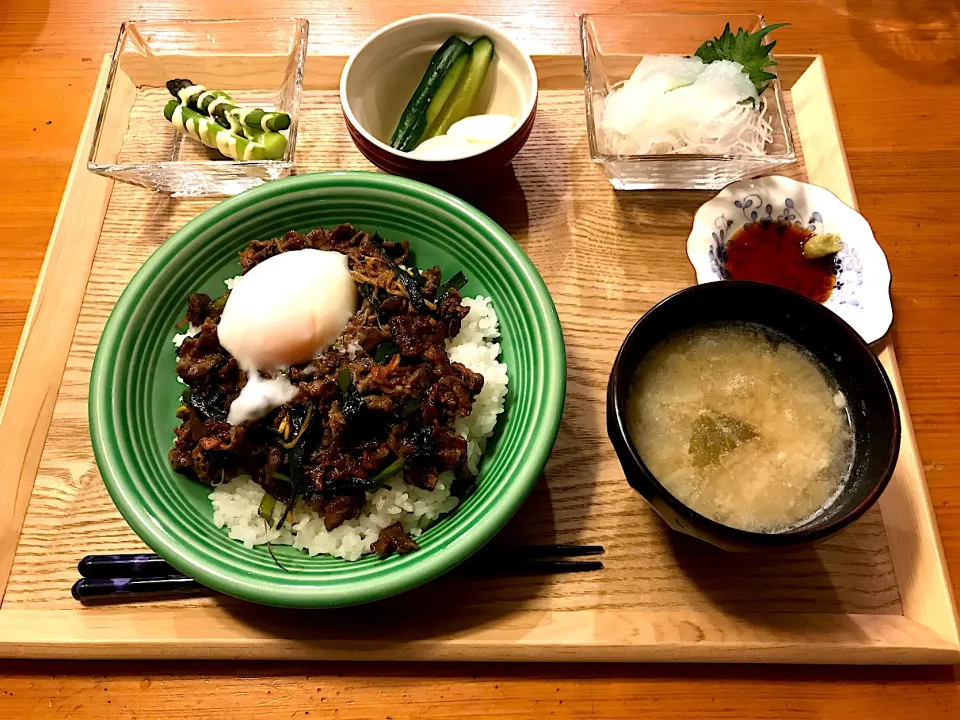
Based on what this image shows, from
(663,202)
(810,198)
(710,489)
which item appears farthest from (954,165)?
(710,489)

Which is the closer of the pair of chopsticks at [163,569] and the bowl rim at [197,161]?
the pair of chopsticks at [163,569]

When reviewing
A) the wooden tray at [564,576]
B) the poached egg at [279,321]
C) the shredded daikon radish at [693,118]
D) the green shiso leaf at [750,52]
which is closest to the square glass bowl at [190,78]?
the wooden tray at [564,576]

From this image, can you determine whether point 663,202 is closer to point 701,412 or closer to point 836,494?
point 701,412

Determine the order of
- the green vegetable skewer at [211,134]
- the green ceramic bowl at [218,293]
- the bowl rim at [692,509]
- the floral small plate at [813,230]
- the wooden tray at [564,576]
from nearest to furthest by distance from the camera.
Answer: the bowl rim at [692,509]
the green ceramic bowl at [218,293]
the wooden tray at [564,576]
the floral small plate at [813,230]
the green vegetable skewer at [211,134]

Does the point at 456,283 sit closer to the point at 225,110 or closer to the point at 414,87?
the point at 414,87

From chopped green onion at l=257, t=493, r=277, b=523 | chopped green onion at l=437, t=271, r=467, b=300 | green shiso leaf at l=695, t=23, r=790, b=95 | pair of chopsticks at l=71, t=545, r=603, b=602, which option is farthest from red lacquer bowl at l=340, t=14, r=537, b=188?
pair of chopsticks at l=71, t=545, r=603, b=602

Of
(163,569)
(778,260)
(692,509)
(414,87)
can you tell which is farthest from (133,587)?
(778,260)

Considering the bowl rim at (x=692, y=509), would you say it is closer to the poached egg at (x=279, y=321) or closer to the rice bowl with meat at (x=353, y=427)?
the rice bowl with meat at (x=353, y=427)
